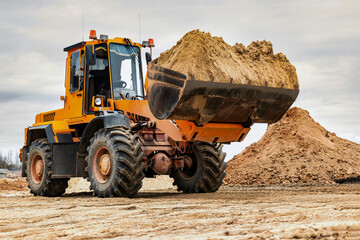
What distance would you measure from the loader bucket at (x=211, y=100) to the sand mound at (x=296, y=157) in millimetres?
8920

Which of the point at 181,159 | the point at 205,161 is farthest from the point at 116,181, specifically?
the point at 205,161

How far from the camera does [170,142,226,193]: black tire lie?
1044cm

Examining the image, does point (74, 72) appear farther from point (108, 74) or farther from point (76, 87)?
point (108, 74)

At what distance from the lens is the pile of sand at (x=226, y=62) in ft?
26.2

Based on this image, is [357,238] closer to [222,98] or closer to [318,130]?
[222,98]

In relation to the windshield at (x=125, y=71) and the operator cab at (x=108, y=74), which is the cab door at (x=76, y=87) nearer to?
the operator cab at (x=108, y=74)

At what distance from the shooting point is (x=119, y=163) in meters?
8.77

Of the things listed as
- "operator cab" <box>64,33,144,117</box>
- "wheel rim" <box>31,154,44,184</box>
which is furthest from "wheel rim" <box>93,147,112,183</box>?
"wheel rim" <box>31,154,44,184</box>

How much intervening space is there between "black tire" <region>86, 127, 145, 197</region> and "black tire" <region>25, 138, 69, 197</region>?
2412 mm

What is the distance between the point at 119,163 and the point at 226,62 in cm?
265

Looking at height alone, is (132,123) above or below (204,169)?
above

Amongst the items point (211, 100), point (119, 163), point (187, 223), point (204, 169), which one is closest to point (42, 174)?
point (119, 163)

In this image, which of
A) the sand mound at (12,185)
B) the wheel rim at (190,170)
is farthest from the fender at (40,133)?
the sand mound at (12,185)

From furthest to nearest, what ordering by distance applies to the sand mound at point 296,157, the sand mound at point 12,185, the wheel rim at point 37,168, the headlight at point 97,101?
the sand mound at point 12,185 < the sand mound at point 296,157 < the wheel rim at point 37,168 < the headlight at point 97,101
